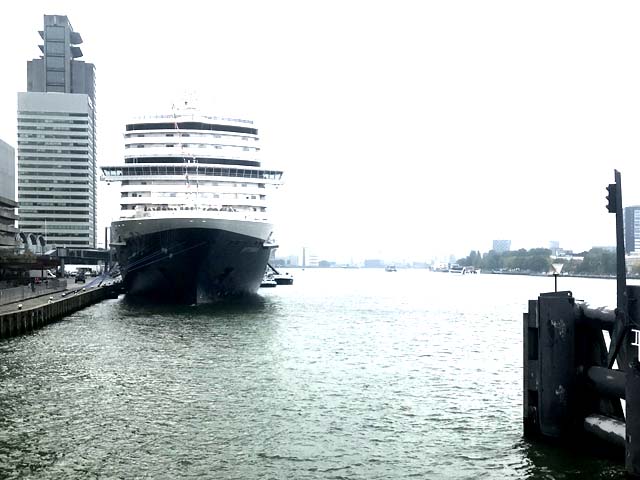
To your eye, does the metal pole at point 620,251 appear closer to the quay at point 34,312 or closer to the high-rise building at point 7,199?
the quay at point 34,312

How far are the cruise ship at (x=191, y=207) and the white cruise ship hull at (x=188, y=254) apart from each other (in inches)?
3.3

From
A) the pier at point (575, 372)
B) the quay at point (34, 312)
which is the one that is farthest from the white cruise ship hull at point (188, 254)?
the pier at point (575, 372)

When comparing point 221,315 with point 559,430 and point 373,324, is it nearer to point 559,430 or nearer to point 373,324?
point 373,324

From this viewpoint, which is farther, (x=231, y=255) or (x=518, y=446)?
(x=231, y=255)

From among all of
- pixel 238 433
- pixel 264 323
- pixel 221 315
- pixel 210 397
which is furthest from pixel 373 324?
pixel 238 433

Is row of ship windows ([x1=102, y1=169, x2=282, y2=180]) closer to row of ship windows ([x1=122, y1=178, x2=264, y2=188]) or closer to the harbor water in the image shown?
row of ship windows ([x1=122, y1=178, x2=264, y2=188])

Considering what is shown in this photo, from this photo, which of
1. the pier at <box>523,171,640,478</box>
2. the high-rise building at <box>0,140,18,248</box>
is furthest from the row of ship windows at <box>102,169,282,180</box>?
the high-rise building at <box>0,140,18,248</box>

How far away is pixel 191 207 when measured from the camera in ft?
197

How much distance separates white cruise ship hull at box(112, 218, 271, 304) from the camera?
56.1 m

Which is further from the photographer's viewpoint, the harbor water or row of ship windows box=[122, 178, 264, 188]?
row of ship windows box=[122, 178, 264, 188]

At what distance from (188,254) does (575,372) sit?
4552 centimetres

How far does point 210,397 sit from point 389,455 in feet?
26.6

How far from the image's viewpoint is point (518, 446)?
16.1 meters

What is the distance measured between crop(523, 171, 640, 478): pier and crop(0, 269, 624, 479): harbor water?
68 cm
